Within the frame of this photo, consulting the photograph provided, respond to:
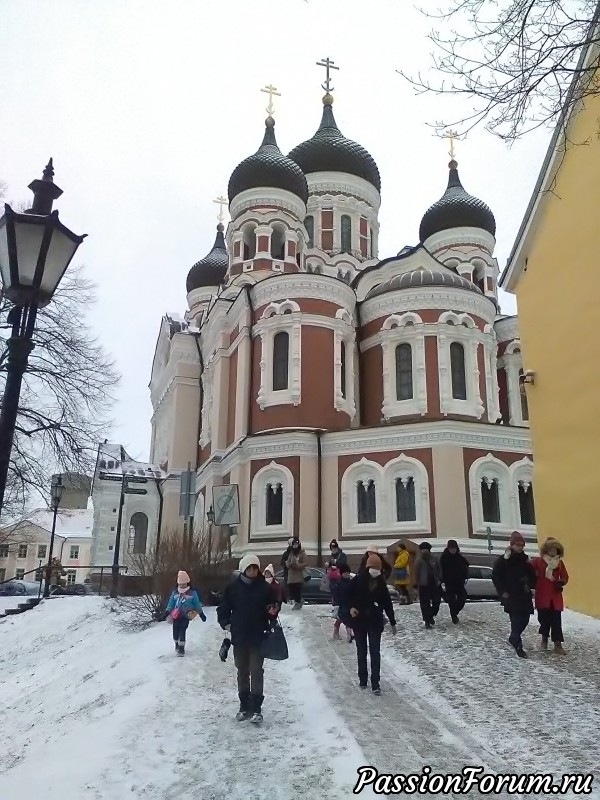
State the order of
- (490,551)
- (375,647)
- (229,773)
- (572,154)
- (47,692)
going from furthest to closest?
(490,551)
(572,154)
(47,692)
(375,647)
(229,773)

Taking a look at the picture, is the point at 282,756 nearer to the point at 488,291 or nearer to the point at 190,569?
the point at 190,569

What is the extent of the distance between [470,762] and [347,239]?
112 ft

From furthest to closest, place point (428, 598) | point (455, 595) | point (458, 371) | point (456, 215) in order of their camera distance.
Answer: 1. point (456, 215)
2. point (458, 371)
3. point (455, 595)
4. point (428, 598)

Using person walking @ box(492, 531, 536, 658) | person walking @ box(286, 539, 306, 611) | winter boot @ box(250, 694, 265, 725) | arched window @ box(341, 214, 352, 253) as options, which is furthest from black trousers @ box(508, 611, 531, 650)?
arched window @ box(341, 214, 352, 253)

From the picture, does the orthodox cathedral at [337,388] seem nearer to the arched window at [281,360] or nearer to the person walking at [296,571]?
the arched window at [281,360]

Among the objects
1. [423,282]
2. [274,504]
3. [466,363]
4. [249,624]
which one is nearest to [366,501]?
[274,504]

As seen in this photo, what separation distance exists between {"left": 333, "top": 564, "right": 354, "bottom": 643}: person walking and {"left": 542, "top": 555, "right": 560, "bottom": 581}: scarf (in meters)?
2.63

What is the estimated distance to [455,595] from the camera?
11492 millimetres

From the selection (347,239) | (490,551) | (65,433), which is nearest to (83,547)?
(347,239)

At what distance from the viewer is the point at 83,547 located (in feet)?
210

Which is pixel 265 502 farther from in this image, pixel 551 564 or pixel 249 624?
pixel 249 624

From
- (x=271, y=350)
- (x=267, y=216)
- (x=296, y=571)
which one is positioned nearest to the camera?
(x=296, y=571)

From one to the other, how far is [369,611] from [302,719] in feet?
4.75

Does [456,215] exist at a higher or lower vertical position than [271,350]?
higher
